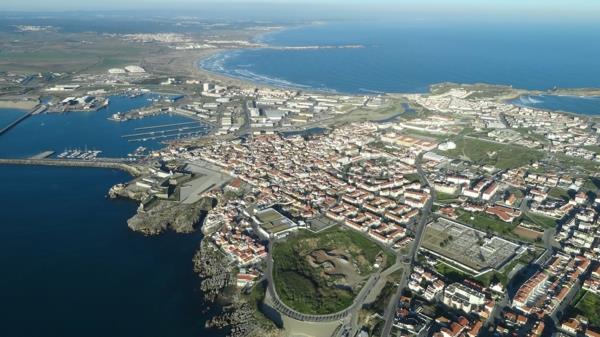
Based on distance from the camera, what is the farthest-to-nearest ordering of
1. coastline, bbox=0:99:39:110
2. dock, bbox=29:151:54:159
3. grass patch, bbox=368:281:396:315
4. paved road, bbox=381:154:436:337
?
coastline, bbox=0:99:39:110 < dock, bbox=29:151:54:159 < grass patch, bbox=368:281:396:315 < paved road, bbox=381:154:436:337

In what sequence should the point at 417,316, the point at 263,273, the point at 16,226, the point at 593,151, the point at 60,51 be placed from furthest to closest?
the point at 60,51, the point at 593,151, the point at 16,226, the point at 263,273, the point at 417,316

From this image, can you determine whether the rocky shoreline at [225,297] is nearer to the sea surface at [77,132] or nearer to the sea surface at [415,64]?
the sea surface at [77,132]

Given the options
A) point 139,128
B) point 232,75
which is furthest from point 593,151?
point 232,75

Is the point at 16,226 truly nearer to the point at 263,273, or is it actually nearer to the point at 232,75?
the point at 263,273

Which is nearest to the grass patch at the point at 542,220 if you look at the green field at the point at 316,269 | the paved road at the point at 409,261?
the paved road at the point at 409,261

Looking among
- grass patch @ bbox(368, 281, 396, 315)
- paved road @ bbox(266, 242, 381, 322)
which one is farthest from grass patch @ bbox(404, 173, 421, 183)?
grass patch @ bbox(368, 281, 396, 315)

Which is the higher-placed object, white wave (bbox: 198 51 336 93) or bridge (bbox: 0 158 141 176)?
white wave (bbox: 198 51 336 93)

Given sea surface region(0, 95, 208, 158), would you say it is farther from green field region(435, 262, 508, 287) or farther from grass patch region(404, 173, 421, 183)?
green field region(435, 262, 508, 287)
